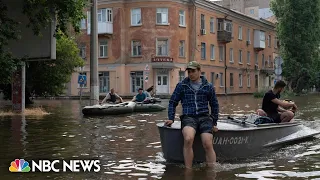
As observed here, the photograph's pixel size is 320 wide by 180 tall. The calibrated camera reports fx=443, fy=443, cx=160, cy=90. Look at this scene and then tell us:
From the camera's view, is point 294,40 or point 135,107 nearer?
point 135,107

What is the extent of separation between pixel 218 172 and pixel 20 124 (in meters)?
10.6

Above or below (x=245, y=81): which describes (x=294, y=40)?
above

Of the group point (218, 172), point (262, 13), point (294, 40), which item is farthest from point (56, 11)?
point (262, 13)

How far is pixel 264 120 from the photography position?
10.1 meters

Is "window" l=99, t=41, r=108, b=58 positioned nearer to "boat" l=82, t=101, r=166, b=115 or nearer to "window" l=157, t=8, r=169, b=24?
"window" l=157, t=8, r=169, b=24

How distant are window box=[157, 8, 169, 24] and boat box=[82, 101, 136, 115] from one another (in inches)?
1000

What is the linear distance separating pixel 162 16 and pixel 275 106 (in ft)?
120

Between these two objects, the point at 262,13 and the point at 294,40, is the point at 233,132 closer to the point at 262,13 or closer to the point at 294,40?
the point at 294,40

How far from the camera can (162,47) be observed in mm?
46188

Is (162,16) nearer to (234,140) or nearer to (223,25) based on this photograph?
(223,25)

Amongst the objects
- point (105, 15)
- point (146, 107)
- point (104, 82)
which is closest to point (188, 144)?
point (146, 107)

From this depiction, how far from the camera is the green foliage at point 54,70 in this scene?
28.3m

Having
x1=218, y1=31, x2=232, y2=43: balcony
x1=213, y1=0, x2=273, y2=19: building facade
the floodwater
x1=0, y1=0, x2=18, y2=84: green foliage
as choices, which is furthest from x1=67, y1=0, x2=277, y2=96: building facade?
the floodwater

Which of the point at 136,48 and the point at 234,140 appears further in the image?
the point at 136,48
